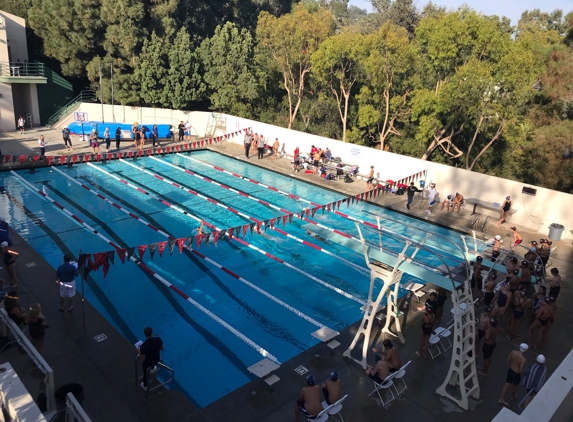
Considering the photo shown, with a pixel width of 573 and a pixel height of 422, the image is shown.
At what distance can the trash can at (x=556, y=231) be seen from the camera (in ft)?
55.0

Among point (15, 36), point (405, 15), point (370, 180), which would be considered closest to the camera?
point (370, 180)

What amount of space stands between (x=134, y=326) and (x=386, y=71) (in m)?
18.6

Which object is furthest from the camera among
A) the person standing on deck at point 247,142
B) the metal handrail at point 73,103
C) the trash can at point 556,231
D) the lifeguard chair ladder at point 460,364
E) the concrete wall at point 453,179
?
the metal handrail at point 73,103

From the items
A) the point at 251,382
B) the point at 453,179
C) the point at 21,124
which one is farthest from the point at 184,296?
the point at 21,124

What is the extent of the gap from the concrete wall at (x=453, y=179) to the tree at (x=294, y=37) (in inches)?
187

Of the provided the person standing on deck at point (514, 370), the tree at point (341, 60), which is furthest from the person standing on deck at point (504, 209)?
the tree at point (341, 60)

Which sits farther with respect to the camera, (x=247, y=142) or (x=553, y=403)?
(x=247, y=142)

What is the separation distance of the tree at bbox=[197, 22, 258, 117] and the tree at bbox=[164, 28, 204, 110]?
0.87 metres

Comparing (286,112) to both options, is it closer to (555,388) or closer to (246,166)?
(246,166)

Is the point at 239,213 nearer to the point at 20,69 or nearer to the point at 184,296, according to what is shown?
the point at 184,296

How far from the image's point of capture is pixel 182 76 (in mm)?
30703

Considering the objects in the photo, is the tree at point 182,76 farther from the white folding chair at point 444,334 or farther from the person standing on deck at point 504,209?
the white folding chair at point 444,334

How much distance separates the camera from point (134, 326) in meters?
10.6

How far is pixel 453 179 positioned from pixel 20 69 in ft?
88.2
